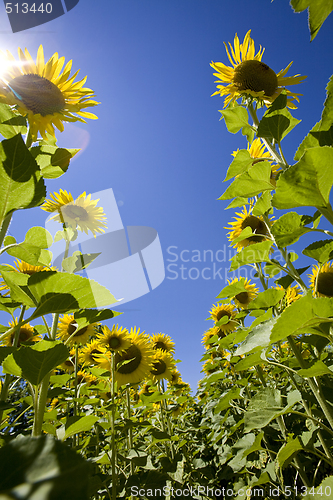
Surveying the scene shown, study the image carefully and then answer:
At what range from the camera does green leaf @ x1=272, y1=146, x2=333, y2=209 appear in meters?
0.81

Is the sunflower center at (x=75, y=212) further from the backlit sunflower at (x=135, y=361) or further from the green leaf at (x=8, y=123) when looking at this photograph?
the green leaf at (x=8, y=123)

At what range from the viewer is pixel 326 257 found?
4.01 ft

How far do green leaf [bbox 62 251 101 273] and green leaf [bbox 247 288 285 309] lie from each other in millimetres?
1086

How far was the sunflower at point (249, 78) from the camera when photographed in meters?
2.06

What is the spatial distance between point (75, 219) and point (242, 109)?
91.2 inches

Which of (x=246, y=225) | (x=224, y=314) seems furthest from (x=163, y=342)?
(x=246, y=225)

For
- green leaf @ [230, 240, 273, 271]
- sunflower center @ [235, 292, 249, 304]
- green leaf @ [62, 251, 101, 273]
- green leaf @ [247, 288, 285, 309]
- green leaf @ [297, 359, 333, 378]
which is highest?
sunflower center @ [235, 292, 249, 304]

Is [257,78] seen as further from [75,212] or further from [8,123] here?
[75,212]

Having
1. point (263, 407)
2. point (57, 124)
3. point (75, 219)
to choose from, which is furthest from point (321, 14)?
point (75, 219)

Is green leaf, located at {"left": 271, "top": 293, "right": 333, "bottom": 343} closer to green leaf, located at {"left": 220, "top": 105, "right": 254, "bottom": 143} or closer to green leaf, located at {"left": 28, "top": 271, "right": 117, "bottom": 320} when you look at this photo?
green leaf, located at {"left": 28, "top": 271, "right": 117, "bottom": 320}

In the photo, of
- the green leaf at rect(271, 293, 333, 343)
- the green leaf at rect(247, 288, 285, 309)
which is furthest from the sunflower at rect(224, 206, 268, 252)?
the green leaf at rect(271, 293, 333, 343)

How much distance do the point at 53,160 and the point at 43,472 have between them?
3.82ft

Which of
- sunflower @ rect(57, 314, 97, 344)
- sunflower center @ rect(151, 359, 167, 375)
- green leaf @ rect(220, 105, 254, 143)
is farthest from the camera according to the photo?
sunflower center @ rect(151, 359, 167, 375)

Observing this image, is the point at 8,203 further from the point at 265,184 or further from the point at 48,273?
the point at 265,184
